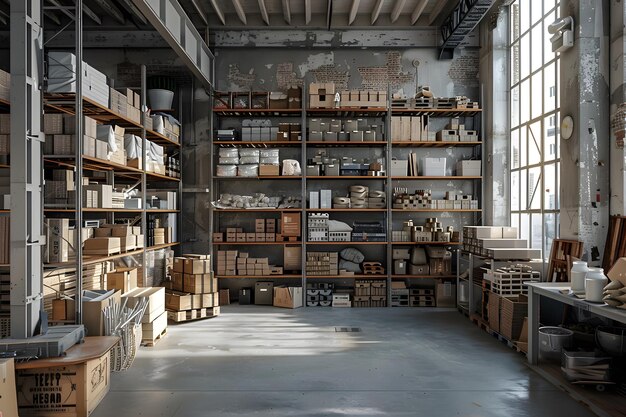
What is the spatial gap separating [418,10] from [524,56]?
188cm

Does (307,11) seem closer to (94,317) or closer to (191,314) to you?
(191,314)

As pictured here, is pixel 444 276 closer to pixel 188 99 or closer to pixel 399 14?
pixel 399 14

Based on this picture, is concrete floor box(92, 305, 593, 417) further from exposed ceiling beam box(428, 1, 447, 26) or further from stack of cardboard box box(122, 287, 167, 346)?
exposed ceiling beam box(428, 1, 447, 26)

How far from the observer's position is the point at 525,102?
25.3ft

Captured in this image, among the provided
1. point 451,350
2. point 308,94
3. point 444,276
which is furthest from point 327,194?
point 451,350

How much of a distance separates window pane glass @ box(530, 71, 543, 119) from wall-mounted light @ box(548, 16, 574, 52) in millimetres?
1319

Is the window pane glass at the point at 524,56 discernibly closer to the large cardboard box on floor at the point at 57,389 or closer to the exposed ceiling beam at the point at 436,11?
the exposed ceiling beam at the point at 436,11

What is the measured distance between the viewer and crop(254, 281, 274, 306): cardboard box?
341 inches

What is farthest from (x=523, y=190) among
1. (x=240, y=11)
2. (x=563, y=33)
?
(x=240, y=11)

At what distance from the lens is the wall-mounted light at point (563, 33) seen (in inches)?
222

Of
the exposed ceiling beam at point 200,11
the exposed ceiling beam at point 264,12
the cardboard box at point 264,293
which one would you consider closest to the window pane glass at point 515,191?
the cardboard box at point 264,293

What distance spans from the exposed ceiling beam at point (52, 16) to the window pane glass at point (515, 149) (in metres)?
7.59

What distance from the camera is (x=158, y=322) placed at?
6117mm

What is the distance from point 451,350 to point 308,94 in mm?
5124
